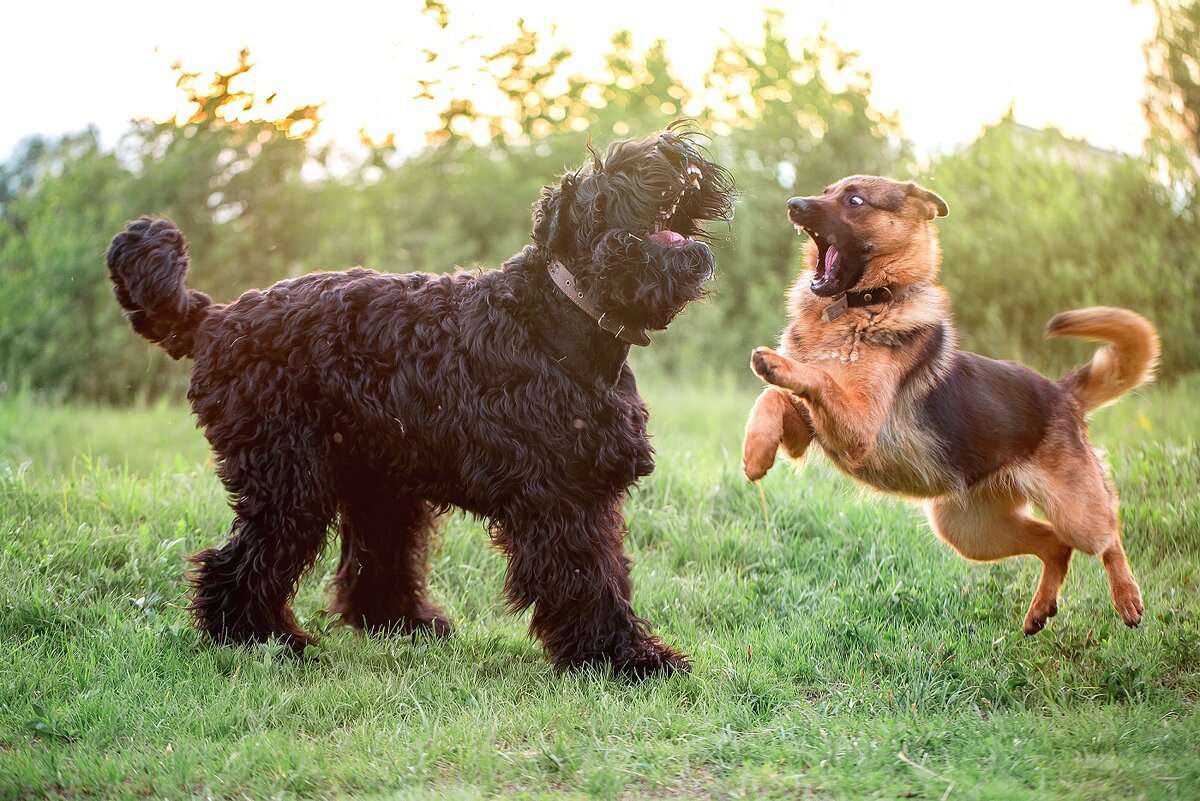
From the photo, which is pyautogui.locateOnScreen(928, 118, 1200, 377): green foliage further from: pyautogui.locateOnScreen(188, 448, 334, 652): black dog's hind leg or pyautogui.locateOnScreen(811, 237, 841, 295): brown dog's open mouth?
pyautogui.locateOnScreen(188, 448, 334, 652): black dog's hind leg

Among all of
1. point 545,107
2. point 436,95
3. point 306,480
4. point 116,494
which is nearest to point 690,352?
point 545,107

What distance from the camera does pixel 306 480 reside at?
4.63 meters

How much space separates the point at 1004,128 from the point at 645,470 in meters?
10.9

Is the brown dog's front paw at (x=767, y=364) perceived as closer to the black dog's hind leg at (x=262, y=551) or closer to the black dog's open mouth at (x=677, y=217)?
the black dog's open mouth at (x=677, y=217)

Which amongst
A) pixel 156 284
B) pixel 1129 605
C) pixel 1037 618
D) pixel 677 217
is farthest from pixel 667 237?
pixel 1129 605

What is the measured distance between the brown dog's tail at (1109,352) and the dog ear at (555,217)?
7.26 ft

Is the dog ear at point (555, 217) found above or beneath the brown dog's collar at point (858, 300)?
above

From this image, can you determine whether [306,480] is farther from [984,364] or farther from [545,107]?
[545,107]

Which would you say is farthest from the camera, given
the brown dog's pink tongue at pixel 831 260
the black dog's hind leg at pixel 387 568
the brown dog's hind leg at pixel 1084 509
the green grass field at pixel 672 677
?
the black dog's hind leg at pixel 387 568

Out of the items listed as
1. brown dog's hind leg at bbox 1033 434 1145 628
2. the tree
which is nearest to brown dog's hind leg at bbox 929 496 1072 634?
brown dog's hind leg at bbox 1033 434 1145 628

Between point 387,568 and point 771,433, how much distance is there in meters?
2.16

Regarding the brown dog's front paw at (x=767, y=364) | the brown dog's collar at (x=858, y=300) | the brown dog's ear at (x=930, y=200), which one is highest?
the brown dog's ear at (x=930, y=200)

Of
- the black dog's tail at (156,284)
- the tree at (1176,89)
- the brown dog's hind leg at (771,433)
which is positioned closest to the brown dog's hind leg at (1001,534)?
the brown dog's hind leg at (771,433)

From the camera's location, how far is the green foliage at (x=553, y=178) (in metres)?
12.1
